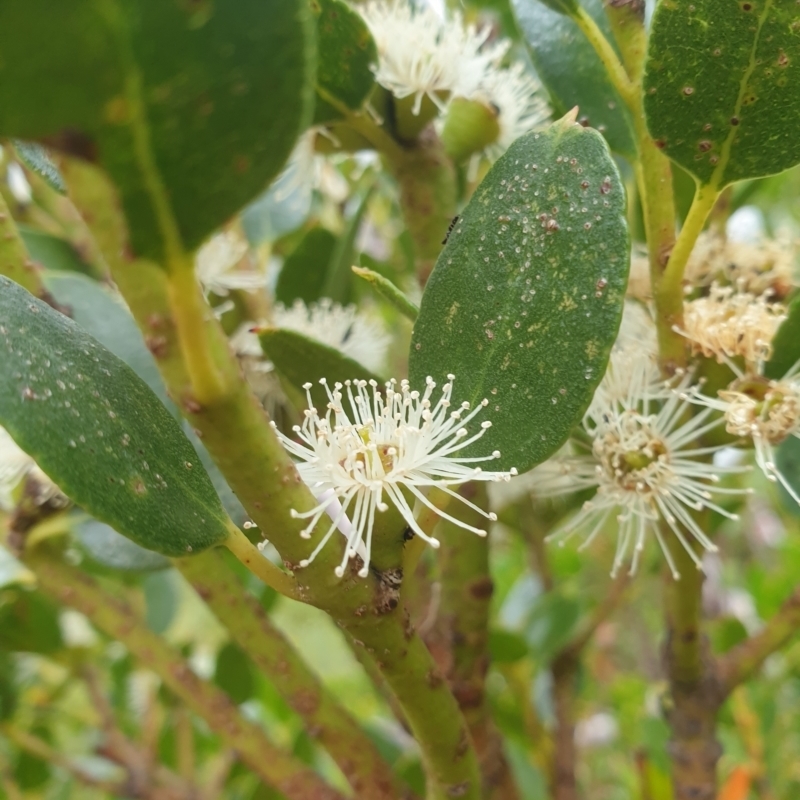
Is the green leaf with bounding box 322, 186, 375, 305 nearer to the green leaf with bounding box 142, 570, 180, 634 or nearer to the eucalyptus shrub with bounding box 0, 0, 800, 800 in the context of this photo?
the eucalyptus shrub with bounding box 0, 0, 800, 800

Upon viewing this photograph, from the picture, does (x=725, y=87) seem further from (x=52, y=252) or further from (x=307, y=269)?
(x=52, y=252)

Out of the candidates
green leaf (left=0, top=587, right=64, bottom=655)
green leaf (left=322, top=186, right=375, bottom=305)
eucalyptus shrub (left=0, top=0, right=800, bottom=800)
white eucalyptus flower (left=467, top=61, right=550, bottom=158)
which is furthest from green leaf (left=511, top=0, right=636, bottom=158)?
green leaf (left=0, top=587, right=64, bottom=655)

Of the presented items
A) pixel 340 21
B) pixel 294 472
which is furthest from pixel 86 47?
pixel 340 21

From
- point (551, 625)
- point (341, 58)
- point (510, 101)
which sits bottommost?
point (551, 625)

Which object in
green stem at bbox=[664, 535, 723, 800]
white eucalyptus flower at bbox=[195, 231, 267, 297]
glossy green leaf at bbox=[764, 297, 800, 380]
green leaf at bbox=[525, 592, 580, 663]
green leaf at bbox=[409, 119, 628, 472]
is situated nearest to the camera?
green leaf at bbox=[409, 119, 628, 472]

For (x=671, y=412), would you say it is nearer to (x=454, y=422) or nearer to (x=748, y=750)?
(x=454, y=422)

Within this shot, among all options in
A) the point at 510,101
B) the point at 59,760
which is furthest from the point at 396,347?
the point at 59,760

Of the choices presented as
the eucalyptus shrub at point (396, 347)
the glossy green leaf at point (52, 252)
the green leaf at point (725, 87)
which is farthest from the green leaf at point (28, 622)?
the green leaf at point (725, 87)
